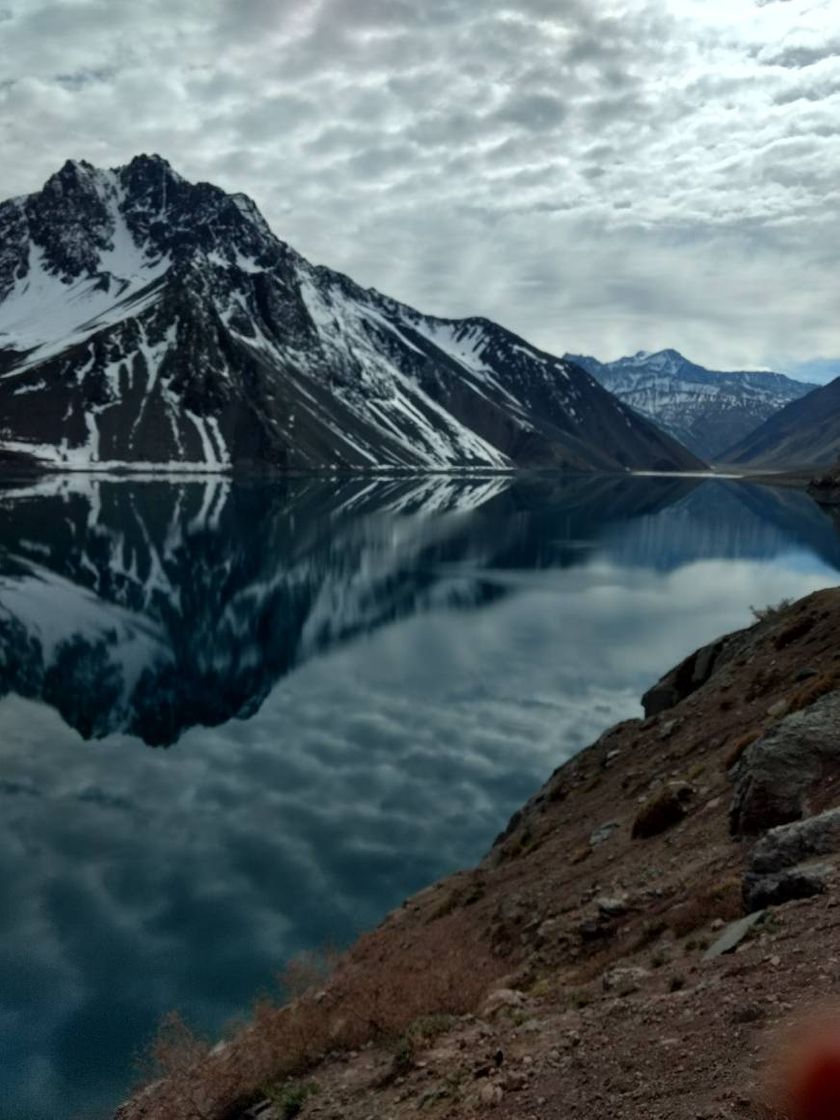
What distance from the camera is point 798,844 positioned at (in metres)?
13.3

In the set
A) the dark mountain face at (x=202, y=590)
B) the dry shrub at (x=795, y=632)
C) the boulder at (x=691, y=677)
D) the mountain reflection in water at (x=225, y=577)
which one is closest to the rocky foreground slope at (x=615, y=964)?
the dry shrub at (x=795, y=632)

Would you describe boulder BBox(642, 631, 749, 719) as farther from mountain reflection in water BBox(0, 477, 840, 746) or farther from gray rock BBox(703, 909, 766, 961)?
mountain reflection in water BBox(0, 477, 840, 746)

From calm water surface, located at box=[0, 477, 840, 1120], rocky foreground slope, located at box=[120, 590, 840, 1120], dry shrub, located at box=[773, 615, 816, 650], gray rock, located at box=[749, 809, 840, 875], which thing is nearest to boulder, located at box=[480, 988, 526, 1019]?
rocky foreground slope, located at box=[120, 590, 840, 1120]

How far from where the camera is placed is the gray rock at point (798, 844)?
43.4 feet

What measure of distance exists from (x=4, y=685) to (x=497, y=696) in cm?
3184

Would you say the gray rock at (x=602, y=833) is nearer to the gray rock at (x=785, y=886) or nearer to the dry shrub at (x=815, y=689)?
the dry shrub at (x=815, y=689)

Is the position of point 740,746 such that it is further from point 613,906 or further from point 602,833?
point 613,906

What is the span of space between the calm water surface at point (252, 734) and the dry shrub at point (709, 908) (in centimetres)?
1465

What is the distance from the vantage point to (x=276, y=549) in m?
119

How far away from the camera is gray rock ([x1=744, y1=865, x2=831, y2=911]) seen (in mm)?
12219

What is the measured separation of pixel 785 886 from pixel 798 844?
104 cm

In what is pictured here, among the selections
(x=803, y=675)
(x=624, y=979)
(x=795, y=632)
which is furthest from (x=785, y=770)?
(x=795, y=632)

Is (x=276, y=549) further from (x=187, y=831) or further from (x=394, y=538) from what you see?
(x=187, y=831)

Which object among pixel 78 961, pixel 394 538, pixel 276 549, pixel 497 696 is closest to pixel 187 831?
pixel 78 961
